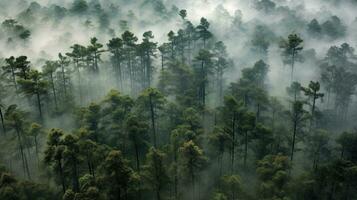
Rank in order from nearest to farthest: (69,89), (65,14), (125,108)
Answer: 1. (125,108)
2. (69,89)
3. (65,14)

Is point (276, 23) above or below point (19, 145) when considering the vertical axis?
above

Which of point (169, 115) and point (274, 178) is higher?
point (169, 115)

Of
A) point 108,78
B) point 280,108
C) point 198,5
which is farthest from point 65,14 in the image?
point 280,108

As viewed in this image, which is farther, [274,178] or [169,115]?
[169,115]

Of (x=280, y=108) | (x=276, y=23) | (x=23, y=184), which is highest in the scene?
(x=276, y=23)

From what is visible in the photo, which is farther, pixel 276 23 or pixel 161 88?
pixel 276 23

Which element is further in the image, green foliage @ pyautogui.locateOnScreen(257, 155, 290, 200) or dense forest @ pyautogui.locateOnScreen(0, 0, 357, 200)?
dense forest @ pyautogui.locateOnScreen(0, 0, 357, 200)

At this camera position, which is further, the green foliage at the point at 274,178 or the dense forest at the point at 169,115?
the dense forest at the point at 169,115

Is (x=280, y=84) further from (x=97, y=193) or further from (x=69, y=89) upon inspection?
(x=97, y=193)
